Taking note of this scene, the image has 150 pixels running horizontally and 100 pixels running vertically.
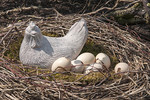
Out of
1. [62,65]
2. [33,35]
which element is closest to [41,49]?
[33,35]

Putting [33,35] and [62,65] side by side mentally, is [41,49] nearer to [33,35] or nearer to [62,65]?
[33,35]

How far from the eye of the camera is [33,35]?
262 cm

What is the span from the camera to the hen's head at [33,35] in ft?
8.55

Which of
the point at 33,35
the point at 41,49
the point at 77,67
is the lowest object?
the point at 77,67

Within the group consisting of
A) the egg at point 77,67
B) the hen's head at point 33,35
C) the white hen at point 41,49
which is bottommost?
the egg at point 77,67

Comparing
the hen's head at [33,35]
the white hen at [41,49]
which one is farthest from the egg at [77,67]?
the hen's head at [33,35]

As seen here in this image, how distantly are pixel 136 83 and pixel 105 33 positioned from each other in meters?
1.04

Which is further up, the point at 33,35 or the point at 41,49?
the point at 33,35

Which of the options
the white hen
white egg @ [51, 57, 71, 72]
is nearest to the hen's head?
the white hen

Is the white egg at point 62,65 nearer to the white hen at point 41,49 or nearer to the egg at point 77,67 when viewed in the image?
the egg at point 77,67

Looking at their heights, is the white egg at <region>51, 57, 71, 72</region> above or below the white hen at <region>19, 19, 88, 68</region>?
below

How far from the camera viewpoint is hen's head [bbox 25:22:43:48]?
261 centimetres

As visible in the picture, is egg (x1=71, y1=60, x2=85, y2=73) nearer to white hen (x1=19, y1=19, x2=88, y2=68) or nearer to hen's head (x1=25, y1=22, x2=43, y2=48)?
white hen (x1=19, y1=19, x2=88, y2=68)

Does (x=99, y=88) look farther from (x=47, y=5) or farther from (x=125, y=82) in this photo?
(x=47, y=5)
